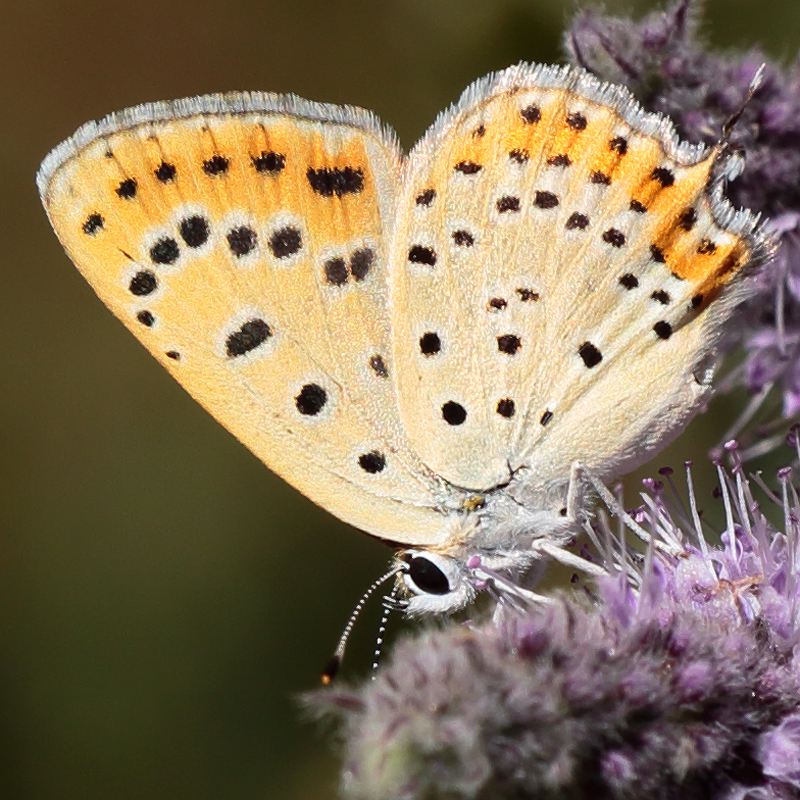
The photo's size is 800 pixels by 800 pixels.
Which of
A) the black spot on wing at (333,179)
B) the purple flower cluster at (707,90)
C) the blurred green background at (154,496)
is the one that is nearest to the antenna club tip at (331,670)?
the black spot on wing at (333,179)

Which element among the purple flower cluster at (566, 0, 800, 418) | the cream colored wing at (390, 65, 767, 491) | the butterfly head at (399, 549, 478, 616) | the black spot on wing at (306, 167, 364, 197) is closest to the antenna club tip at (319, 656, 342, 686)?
the butterfly head at (399, 549, 478, 616)

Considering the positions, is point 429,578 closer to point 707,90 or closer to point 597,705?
point 597,705

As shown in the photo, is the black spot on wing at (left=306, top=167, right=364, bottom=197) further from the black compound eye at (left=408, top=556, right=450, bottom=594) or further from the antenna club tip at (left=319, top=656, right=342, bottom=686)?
the antenna club tip at (left=319, top=656, right=342, bottom=686)

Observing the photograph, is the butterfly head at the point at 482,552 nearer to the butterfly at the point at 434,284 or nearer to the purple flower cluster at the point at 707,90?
the butterfly at the point at 434,284

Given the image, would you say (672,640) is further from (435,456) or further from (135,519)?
(135,519)

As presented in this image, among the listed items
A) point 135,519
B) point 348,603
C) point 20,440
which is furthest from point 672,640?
point 20,440

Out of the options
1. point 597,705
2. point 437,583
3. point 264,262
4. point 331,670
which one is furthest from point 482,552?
point 597,705

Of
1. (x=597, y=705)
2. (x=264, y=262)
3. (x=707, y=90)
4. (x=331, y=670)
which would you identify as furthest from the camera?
(x=707, y=90)
